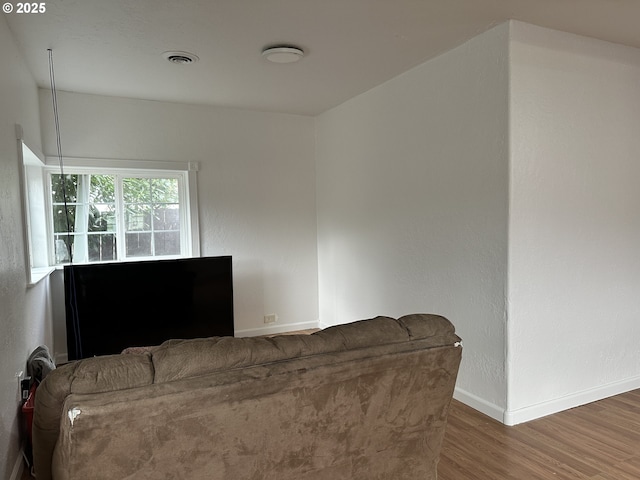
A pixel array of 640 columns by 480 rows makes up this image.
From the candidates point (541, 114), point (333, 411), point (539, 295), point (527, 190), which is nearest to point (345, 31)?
point (541, 114)

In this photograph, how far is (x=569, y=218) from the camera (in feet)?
9.43

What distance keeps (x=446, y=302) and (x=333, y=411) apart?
197 centimetres

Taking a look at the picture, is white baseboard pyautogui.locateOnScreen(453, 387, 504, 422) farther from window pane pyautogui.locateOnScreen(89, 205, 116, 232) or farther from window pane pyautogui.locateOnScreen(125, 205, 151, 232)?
window pane pyautogui.locateOnScreen(89, 205, 116, 232)

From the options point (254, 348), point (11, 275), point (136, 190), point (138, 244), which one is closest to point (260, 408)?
point (254, 348)

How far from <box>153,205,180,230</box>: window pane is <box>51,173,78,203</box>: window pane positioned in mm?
729

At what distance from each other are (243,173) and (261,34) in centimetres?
207

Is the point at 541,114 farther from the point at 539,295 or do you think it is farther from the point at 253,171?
the point at 253,171

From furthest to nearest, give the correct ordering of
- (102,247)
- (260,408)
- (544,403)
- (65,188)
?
(102,247) < (65,188) < (544,403) < (260,408)

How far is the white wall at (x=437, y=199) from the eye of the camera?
9.01ft

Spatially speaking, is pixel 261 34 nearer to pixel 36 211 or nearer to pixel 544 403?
pixel 36 211

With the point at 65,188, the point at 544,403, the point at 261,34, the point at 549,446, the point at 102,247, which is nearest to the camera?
the point at 549,446

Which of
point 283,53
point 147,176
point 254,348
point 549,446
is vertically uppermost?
point 283,53

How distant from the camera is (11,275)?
7.34 ft

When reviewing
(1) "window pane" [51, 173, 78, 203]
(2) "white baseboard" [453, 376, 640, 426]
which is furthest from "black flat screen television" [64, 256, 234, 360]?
(2) "white baseboard" [453, 376, 640, 426]
